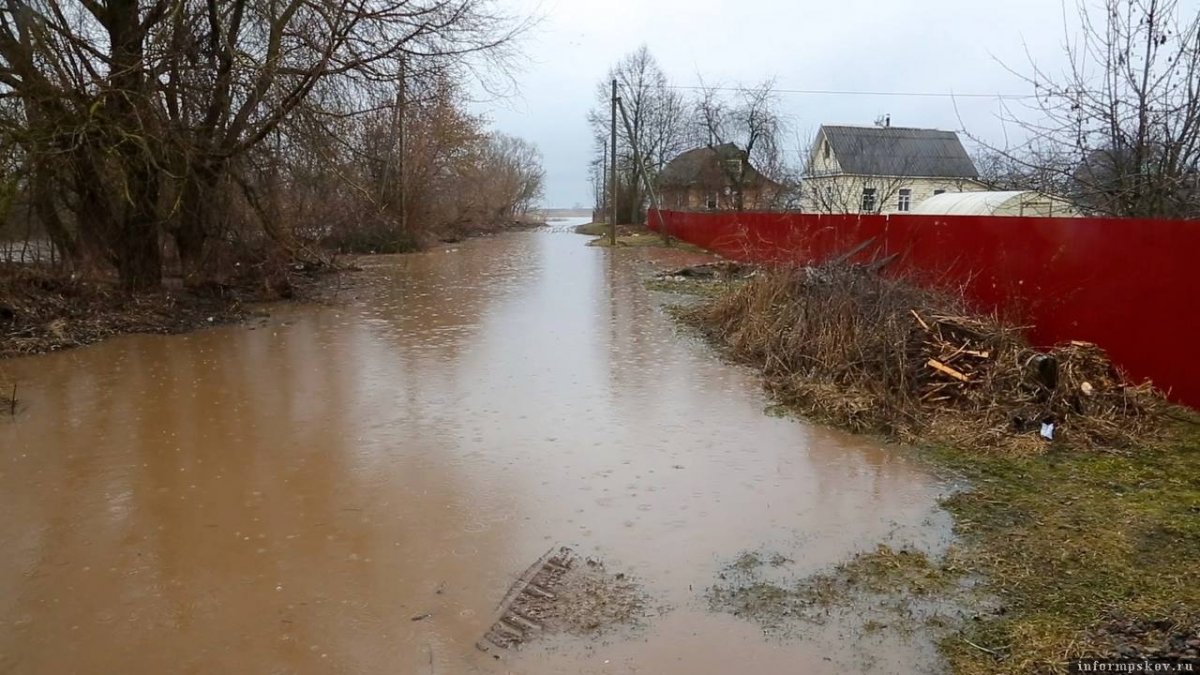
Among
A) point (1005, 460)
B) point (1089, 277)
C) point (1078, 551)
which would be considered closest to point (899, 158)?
point (1089, 277)

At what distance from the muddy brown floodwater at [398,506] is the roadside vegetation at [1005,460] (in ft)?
1.05

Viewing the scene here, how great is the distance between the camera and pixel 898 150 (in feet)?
140

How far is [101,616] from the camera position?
12.7ft

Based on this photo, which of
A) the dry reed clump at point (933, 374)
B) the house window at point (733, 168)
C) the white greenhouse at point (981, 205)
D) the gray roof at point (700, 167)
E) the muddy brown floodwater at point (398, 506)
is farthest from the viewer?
the house window at point (733, 168)

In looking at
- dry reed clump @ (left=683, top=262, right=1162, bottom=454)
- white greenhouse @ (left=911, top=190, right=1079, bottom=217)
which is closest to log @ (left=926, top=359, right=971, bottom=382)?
dry reed clump @ (left=683, top=262, right=1162, bottom=454)

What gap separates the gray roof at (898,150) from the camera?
129 ft

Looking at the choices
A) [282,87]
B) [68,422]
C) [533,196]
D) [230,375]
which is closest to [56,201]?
[282,87]

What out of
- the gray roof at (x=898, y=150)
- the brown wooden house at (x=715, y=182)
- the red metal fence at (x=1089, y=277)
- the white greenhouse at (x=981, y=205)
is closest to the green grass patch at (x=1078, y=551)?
the red metal fence at (x=1089, y=277)

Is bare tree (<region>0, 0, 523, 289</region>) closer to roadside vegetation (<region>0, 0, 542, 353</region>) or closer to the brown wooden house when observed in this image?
roadside vegetation (<region>0, 0, 542, 353</region>)

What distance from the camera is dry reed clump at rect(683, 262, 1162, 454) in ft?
21.9

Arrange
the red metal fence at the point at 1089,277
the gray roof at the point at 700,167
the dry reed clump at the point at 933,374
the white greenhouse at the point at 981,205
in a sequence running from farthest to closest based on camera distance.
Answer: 1. the gray roof at the point at 700,167
2. the white greenhouse at the point at 981,205
3. the red metal fence at the point at 1089,277
4. the dry reed clump at the point at 933,374

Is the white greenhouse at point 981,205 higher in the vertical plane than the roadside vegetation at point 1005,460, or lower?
higher

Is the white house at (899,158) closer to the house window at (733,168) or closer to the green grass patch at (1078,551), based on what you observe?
Result: the house window at (733,168)

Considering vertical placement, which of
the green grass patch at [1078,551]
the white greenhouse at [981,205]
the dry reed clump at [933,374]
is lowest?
the green grass patch at [1078,551]
